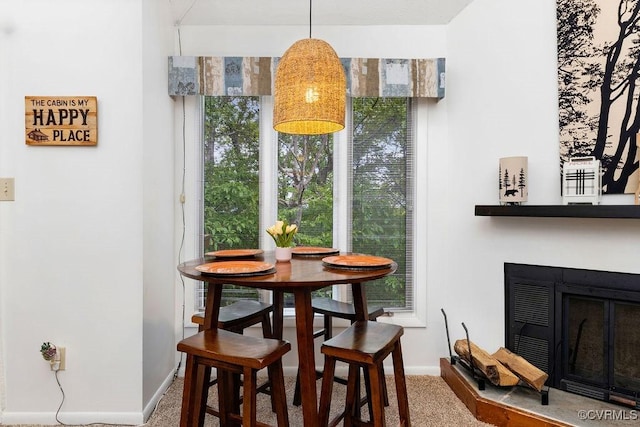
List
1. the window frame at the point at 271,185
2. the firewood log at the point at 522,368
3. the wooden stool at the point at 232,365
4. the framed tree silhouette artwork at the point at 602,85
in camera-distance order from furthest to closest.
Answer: the window frame at the point at 271,185, the firewood log at the point at 522,368, the framed tree silhouette artwork at the point at 602,85, the wooden stool at the point at 232,365

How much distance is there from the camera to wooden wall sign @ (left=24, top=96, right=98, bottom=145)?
1.98 m

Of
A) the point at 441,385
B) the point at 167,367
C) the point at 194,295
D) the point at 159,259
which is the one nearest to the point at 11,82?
the point at 159,259

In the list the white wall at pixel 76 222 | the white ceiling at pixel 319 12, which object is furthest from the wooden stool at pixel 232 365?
the white ceiling at pixel 319 12

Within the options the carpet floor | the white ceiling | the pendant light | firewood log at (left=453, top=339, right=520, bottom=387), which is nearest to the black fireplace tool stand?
firewood log at (left=453, top=339, right=520, bottom=387)

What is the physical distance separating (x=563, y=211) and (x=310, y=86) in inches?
A: 59.4

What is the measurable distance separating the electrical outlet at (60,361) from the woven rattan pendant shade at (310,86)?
1.75m

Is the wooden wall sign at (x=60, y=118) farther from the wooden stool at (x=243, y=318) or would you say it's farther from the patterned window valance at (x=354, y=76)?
the wooden stool at (x=243, y=318)

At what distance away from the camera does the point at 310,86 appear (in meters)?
1.66

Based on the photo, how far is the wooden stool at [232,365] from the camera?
53.2 inches

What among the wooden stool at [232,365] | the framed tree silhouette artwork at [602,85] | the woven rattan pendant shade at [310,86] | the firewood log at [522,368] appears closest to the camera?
the wooden stool at [232,365]

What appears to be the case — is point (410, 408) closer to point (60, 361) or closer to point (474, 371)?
point (474, 371)

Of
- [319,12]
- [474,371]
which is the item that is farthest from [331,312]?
[319,12]

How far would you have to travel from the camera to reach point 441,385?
8.13 ft

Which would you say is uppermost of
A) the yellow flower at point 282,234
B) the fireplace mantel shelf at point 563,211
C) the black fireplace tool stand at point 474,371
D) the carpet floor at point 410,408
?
the fireplace mantel shelf at point 563,211
